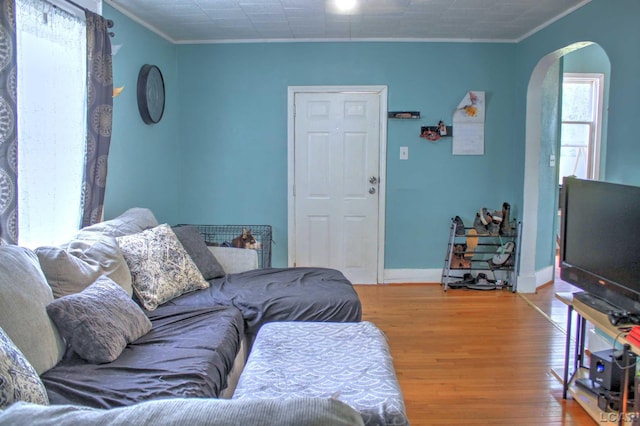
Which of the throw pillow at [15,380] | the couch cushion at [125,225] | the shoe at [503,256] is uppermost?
the couch cushion at [125,225]

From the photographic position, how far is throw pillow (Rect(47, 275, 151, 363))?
2037 millimetres

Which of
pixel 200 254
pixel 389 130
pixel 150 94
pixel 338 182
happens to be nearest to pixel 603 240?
pixel 200 254

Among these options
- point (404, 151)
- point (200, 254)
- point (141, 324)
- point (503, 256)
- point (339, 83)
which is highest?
point (339, 83)

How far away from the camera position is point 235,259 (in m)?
3.68

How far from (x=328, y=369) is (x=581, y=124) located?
17.5ft

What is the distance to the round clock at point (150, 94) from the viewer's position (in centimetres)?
399

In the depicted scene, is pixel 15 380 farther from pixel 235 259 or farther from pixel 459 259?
pixel 459 259

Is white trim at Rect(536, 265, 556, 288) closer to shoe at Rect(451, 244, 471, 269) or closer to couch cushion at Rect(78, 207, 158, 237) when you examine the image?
shoe at Rect(451, 244, 471, 269)

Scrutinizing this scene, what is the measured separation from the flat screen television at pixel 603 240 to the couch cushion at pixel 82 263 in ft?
7.93

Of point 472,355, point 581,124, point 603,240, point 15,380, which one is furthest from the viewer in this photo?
point 581,124

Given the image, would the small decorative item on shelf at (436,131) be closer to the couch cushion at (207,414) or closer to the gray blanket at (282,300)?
the gray blanket at (282,300)

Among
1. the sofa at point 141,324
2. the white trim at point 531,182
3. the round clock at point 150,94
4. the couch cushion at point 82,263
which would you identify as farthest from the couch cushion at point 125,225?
the white trim at point 531,182

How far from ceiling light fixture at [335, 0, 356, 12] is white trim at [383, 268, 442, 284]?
246 cm

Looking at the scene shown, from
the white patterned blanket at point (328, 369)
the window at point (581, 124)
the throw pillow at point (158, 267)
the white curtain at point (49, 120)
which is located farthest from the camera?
the window at point (581, 124)
